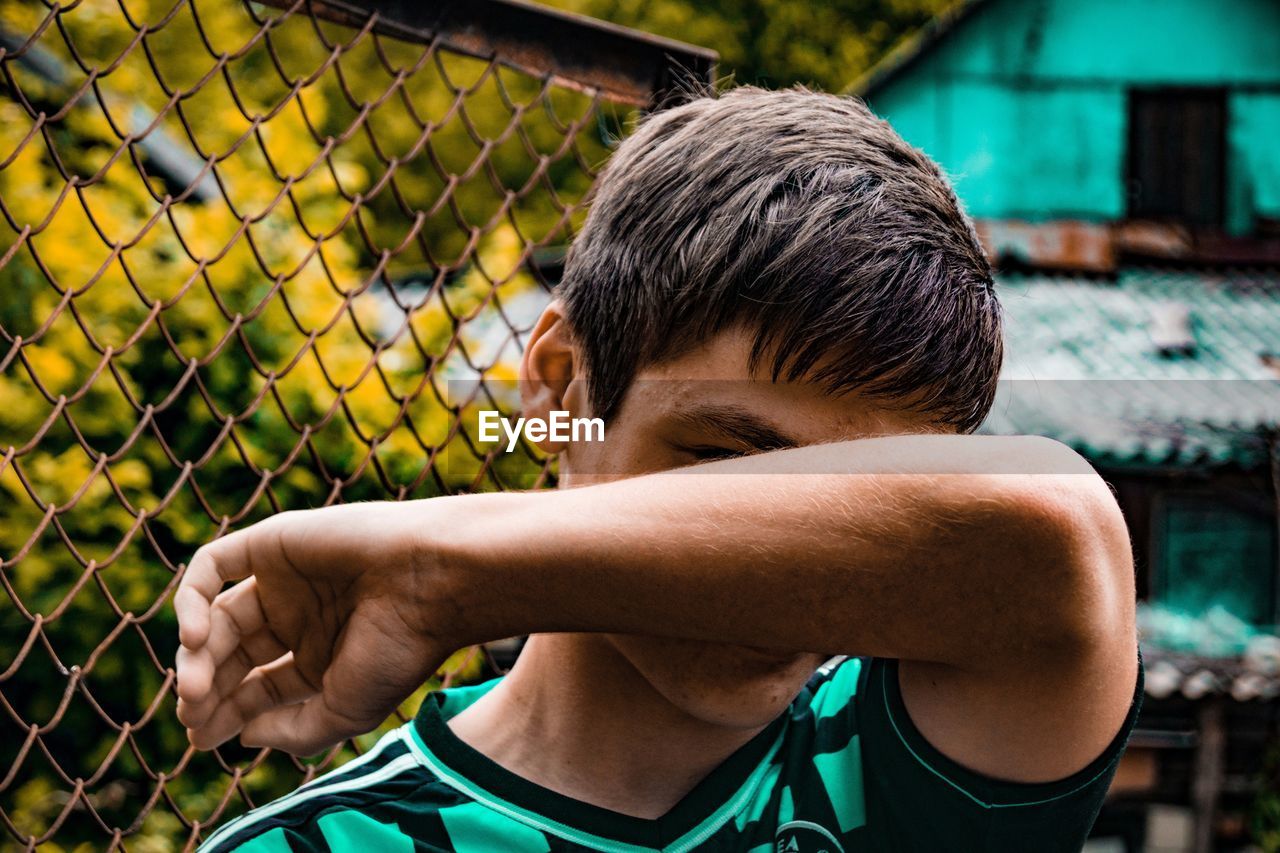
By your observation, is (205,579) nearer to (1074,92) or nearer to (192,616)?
(192,616)

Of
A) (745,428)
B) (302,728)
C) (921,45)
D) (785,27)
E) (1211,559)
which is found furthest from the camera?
(785,27)

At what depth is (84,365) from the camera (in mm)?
2750

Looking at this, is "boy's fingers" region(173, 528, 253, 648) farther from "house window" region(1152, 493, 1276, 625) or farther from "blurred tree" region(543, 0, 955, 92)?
"blurred tree" region(543, 0, 955, 92)

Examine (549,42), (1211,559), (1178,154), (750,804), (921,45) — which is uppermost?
(921,45)

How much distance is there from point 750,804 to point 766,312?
58 cm

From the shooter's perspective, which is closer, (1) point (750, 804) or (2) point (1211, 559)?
(1) point (750, 804)

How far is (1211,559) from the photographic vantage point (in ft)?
35.2

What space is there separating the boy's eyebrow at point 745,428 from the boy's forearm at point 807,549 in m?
0.16

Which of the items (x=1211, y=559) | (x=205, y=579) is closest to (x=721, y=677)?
(x=205, y=579)

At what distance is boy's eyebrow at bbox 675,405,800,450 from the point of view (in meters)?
1.17

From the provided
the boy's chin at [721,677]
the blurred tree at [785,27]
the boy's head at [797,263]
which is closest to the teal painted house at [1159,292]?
the blurred tree at [785,27]

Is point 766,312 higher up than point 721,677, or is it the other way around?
point 766,312

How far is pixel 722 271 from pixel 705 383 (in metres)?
0.12

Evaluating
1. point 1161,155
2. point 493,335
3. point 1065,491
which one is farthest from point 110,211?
point 1161,155
